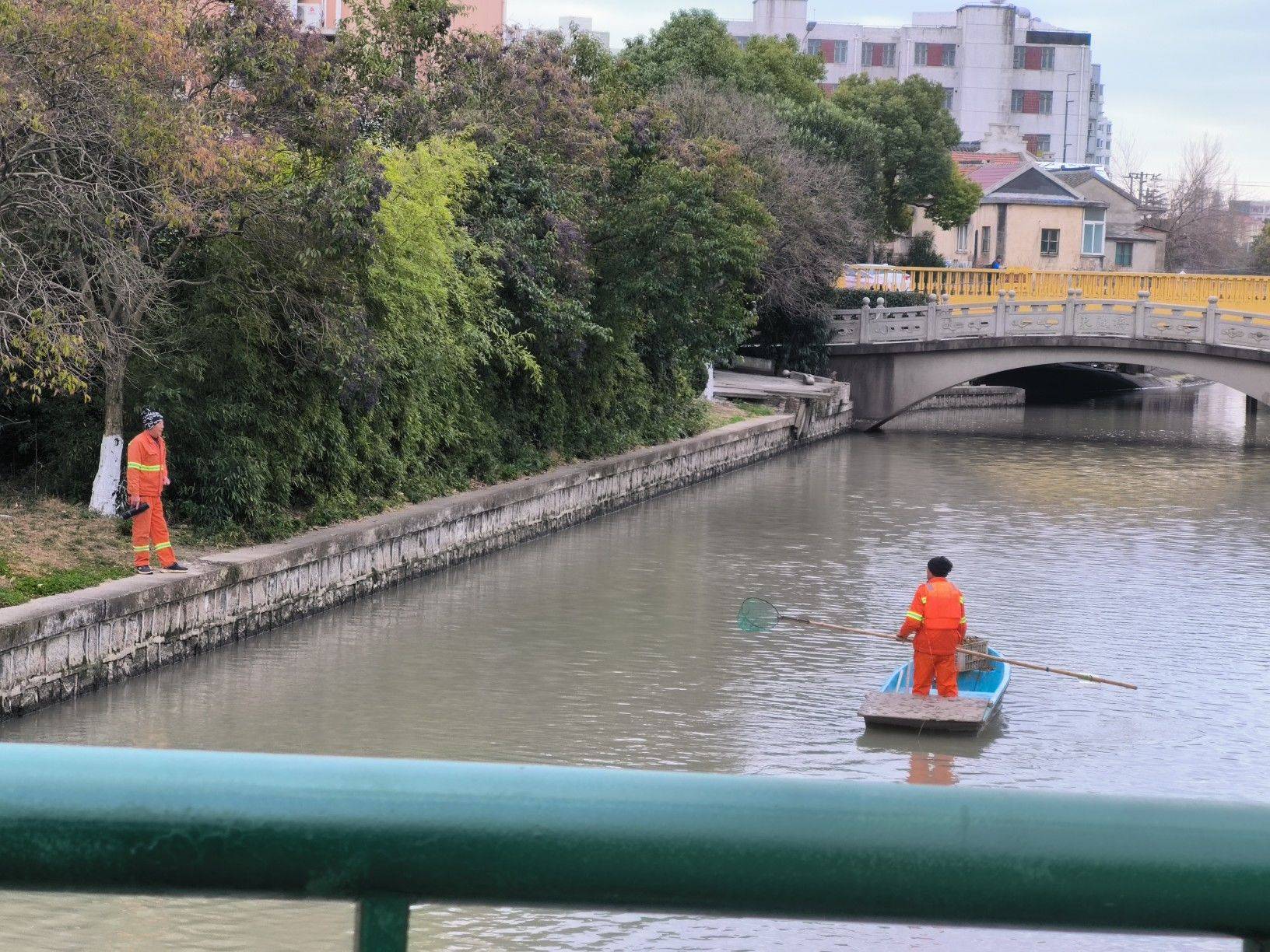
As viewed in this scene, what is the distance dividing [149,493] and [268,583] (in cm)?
199

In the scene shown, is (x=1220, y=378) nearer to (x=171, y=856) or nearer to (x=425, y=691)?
(x=425, y=691)

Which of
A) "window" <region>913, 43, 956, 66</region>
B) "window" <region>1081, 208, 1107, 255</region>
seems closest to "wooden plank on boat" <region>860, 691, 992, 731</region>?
"window" <region>1081, 208, 1107, 255</region>

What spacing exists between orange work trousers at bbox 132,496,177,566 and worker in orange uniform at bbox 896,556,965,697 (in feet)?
20.2

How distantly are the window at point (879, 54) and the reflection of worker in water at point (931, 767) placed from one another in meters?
95.4

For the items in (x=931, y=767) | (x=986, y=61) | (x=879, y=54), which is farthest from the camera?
(x=879, y=54)

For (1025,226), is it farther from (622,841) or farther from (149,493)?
(622,841)

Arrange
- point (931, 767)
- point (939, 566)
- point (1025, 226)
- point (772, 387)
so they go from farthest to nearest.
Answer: point (1025, 226) → point (772, 387) → point (939, 566) → point (931, 767)

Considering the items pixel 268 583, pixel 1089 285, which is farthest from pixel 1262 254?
pixel 268 583

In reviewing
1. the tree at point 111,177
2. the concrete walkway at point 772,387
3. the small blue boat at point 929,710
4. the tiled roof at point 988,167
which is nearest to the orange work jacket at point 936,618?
the small blue boat at point 929,710

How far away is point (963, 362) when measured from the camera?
4291cm

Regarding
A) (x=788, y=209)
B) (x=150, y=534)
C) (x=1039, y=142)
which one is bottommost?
(x=150, y=534)

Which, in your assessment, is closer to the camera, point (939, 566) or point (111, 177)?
point (939, 566)

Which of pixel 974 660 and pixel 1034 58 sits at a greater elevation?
pixel 1034 58

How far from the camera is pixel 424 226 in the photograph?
19.8 meters
